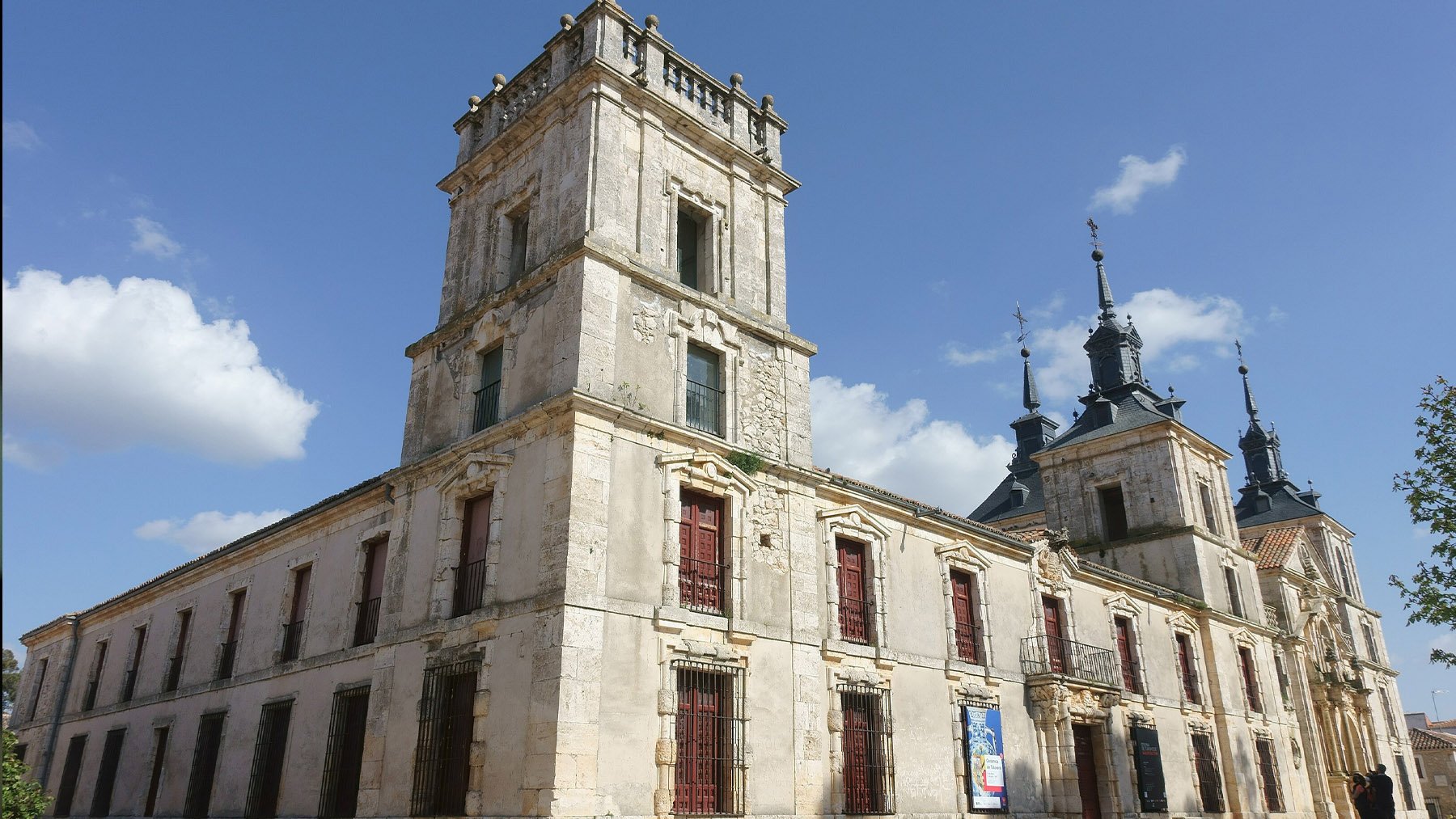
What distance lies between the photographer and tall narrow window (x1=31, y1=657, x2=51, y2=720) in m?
28.3

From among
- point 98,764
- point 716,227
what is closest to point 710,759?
point 716,227

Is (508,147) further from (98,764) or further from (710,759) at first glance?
(98,764)

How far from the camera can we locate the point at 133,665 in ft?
80.2

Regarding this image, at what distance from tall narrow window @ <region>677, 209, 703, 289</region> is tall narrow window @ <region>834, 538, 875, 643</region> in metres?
5.31

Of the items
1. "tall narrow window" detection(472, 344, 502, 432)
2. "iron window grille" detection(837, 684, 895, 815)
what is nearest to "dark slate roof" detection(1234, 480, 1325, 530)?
"iron window grille" detection(837, 684, 895, 815)

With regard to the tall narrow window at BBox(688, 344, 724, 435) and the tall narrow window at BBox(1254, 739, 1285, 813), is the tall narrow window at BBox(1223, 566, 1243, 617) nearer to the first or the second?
the tall narrow window at BBox(1254, 739, 1285, 813)

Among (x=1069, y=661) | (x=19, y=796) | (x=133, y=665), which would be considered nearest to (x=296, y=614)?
(x=19, y=796)

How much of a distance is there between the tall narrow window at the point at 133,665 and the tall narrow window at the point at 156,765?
8.79ft

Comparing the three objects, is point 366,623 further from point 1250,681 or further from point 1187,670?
point 1250,681

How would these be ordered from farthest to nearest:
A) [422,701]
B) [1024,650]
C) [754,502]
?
[1024,650] → [754,502] → [422,701]

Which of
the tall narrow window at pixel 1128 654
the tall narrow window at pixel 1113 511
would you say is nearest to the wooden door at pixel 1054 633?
the tall narrow window at pixel 1128 654

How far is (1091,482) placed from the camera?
29312 millimetres

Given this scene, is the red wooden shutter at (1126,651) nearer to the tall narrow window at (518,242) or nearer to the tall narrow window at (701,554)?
the tall narrow window at (701,554)

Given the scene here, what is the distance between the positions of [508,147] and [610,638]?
9.48 meters
